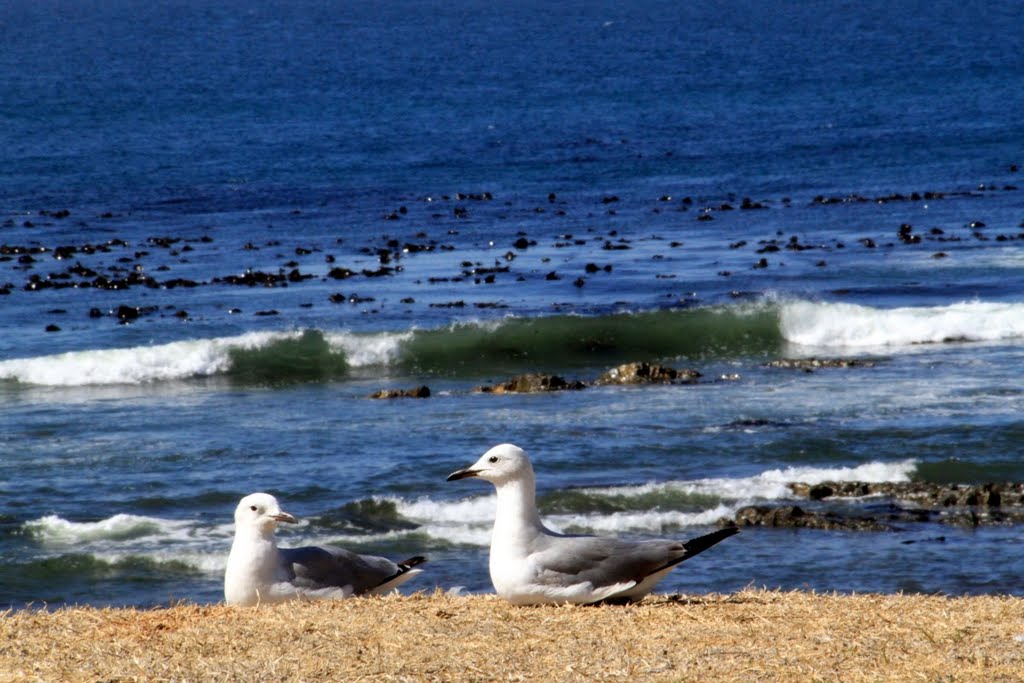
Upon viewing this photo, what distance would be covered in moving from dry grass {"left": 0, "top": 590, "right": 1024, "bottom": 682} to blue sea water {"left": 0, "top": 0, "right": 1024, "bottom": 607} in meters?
3.39

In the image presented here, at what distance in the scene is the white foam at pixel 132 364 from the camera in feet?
75.7

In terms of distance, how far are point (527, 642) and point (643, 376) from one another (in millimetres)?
14105

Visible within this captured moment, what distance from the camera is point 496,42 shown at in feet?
290

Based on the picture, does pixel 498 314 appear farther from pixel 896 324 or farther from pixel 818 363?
pixel 896 324

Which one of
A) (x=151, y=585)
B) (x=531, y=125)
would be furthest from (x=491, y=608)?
(x=531, y=125)

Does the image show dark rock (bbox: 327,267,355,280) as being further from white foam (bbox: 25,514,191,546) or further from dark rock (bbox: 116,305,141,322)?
white foam (bbox: 25,514,191,546)

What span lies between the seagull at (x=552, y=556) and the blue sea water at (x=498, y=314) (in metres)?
3.54

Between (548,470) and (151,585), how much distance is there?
15.3ft

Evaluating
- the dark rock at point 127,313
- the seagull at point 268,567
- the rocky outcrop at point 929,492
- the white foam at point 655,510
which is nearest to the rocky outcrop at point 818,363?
the white foam at point 655,510

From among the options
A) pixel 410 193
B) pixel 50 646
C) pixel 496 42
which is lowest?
pixel 50 646

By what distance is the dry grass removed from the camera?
6867 mm

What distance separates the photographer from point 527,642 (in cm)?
751

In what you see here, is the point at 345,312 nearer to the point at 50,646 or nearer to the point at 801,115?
the point at 50,646

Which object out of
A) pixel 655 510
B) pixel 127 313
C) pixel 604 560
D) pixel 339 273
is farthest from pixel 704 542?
pixel 339 273
